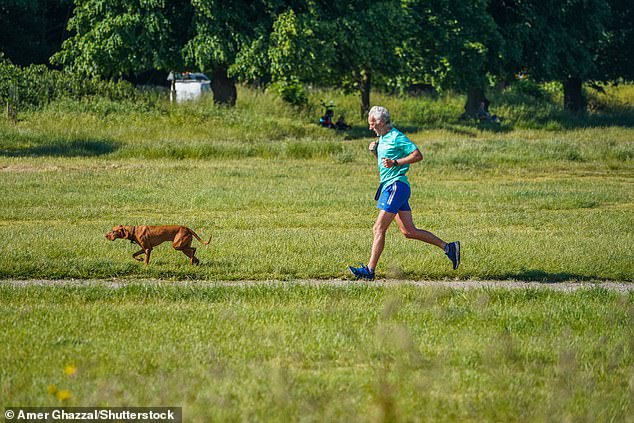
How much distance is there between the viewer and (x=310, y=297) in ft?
29.8

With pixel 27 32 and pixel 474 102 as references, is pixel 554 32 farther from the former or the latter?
pixel 27 32

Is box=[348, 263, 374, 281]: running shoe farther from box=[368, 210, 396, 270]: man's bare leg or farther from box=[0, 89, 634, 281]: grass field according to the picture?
box=[0, 89, 634, 281]: grass field

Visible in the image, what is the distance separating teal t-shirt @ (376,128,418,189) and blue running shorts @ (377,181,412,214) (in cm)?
6

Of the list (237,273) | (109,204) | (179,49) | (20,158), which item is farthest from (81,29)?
(237,273)

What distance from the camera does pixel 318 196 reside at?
17.2 m

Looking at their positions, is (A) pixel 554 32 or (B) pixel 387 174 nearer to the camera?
(B) pixel 387 174

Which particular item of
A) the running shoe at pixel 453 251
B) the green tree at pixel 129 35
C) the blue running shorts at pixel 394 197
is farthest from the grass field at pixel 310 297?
the green tree at pixel 129 35

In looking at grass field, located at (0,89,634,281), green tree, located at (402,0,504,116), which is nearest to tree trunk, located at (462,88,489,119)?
green tree, located at (402,0,504,116)

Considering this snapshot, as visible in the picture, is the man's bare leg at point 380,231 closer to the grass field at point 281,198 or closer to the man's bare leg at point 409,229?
the man's bare leg at point 409,229

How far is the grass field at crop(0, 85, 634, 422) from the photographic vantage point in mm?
5977

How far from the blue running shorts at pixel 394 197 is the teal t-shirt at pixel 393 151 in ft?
0.19

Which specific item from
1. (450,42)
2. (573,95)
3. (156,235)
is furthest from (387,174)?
(573,95)

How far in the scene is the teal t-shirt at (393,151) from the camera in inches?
390

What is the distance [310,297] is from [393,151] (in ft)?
6.20
